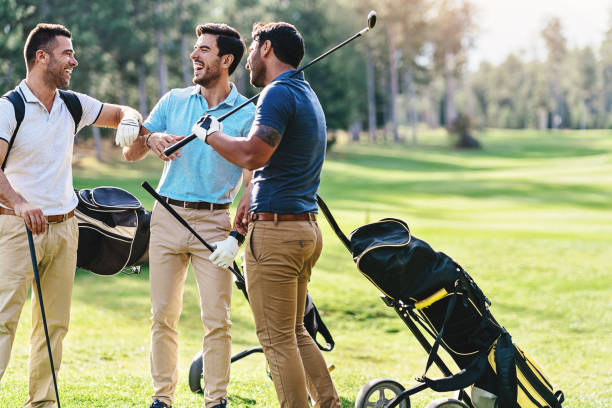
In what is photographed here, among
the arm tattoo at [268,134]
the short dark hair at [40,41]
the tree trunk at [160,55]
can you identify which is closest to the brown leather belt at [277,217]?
the arm tattoo at [268,134]

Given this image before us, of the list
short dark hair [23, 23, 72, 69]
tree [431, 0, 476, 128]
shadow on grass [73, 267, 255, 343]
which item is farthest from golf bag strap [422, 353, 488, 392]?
tree [431, 0, 476, 128]

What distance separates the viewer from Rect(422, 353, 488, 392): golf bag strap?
13.4ft

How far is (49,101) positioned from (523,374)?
9.67ft

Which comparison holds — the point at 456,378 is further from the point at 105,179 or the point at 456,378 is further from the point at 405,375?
the point at 105,179

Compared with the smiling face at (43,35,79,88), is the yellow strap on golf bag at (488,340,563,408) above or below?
below

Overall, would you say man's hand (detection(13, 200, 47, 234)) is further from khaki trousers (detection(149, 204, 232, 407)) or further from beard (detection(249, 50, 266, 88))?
beard (detection(249, 50, 266, 88))

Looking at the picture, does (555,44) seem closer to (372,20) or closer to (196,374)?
(196,374)

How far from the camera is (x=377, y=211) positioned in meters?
20.8

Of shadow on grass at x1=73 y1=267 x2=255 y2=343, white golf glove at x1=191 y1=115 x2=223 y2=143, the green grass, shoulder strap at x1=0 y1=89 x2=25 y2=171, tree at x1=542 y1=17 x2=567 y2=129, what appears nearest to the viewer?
white golf glove at x1=191 y1=115 x2=223 y2=143

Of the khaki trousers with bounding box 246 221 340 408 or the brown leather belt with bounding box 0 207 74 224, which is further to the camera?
the brown leather belt with bounding box 0 207 74 224

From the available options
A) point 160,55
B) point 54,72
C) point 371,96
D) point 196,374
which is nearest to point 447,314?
point 196,374

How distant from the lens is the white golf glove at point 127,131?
4188 millimetres

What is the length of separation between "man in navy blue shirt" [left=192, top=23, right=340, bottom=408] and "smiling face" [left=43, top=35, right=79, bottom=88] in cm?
95

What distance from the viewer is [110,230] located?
14.5ft
